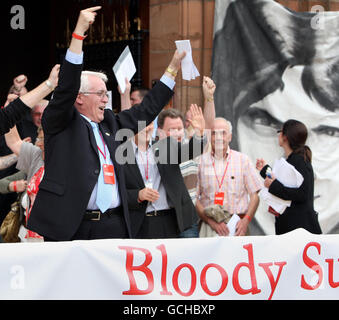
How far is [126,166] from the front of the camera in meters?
6.13

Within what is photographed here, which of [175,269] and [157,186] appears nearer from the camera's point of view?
[175,269]

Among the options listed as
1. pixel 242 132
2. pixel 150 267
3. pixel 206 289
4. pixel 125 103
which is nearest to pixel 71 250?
pixel 150 267

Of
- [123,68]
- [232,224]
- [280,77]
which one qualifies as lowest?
[232,224]

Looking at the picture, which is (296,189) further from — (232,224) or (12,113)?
A: (12,113)

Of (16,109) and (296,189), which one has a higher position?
(16,109)

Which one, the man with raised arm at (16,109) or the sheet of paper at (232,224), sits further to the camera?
the sheet of paper at (232,224)

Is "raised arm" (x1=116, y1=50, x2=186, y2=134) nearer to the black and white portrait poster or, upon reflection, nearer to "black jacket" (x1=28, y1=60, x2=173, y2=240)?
"black jacket" (x1=28, y1=60, x2=173, y2=240)

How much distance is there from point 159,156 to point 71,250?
2.45 m

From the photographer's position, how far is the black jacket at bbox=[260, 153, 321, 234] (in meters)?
6.44

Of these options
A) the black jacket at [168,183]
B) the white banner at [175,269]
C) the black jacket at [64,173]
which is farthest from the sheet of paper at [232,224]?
the white banner at [175,269]

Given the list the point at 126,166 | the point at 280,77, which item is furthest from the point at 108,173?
the point at 280,77

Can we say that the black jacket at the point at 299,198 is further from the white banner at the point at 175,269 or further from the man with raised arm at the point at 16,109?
the man with raised arm at the point at 16,109

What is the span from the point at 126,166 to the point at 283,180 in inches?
54.9

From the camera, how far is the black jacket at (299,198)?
6438mm
